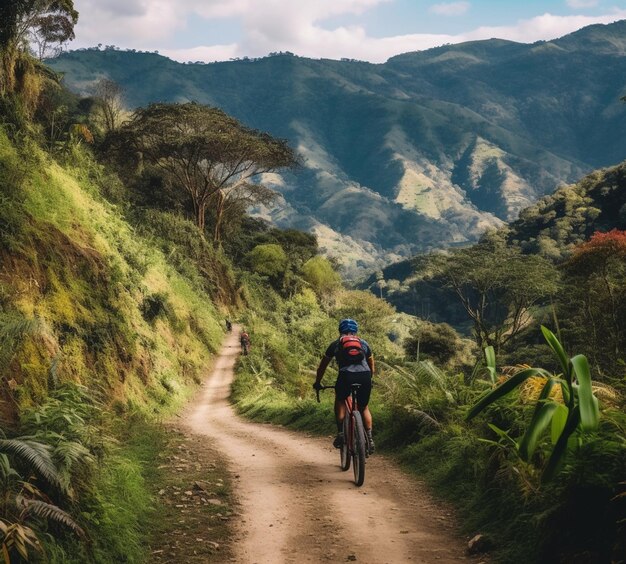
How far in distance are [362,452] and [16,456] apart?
12.9 ft

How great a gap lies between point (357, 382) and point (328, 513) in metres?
1.67

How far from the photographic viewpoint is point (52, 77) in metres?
35.4

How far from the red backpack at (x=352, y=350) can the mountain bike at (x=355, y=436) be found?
333mm

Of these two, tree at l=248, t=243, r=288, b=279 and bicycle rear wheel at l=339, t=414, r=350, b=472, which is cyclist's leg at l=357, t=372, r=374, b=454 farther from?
tree at l=248, t=243, r=288, b=279

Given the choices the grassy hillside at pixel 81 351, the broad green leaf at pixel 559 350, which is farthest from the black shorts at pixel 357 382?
the broad green leaf at pixel 559 350

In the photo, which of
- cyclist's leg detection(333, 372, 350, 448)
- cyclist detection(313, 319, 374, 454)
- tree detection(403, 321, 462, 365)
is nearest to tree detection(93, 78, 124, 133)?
tree detection(403, 321, 462, 365)

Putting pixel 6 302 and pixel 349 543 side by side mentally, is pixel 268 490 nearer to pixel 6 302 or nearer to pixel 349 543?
pixel 349 543

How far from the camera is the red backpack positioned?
727cm

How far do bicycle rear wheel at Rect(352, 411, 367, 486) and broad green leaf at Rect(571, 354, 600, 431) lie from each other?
376cm

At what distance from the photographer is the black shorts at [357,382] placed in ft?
23.7

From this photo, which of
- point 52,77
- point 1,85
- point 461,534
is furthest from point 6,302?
A: point 52,77

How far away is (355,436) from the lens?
7137mm

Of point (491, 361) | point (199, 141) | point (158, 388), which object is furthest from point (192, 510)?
point (199, 141)

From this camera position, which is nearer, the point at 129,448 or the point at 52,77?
the point at 129,448
